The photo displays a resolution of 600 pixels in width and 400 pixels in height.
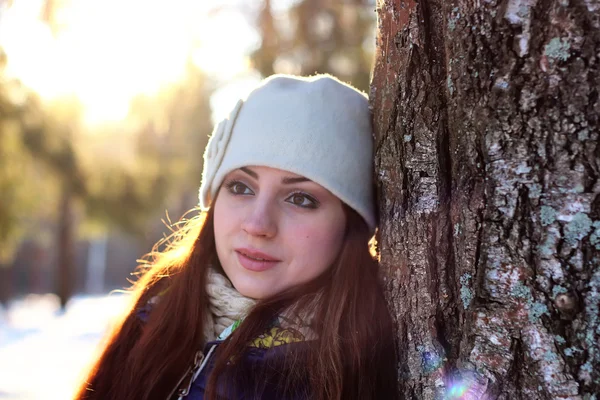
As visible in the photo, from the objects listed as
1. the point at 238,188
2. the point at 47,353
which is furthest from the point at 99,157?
the point at 238,188

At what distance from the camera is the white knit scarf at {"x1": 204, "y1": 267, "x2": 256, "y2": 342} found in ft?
5.52

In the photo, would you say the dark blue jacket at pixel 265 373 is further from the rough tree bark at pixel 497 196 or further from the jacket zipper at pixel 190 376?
the rough tree bark at pixel 497 196

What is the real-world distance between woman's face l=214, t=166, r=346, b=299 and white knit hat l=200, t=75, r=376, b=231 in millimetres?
55

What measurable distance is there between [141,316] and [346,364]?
34.8 inches

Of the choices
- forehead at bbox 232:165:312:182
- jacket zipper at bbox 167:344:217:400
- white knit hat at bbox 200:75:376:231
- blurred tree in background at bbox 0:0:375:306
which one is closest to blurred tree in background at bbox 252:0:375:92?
blurred tree in background at bbox 0:0:375:306

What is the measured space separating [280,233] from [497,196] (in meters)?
0.74

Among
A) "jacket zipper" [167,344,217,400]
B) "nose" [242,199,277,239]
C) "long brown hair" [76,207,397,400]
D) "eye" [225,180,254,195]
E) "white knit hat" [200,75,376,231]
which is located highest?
"white knit hat" [200,75,376,231]

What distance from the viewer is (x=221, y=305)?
1742 millimetres

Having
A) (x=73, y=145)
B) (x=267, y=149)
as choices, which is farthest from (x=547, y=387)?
(x=73, y=145)

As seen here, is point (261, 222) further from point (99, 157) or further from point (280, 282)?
point (99, 157)

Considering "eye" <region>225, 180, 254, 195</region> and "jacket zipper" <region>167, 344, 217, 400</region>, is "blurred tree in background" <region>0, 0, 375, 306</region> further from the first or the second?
"jacket zipper" <region>167, 344, 217, 400</region>

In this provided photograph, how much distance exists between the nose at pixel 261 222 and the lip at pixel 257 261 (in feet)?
0.20

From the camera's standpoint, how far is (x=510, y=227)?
1039 mm

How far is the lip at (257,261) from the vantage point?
1.61m
